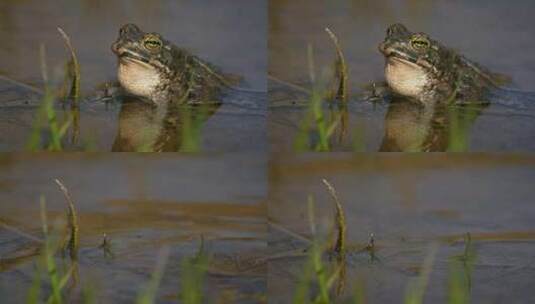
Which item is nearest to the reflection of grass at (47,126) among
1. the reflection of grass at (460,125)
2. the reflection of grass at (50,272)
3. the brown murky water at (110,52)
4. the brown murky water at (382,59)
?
the brown murky water at (110,52)

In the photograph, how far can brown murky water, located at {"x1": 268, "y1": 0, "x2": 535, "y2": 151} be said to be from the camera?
1.99 metres

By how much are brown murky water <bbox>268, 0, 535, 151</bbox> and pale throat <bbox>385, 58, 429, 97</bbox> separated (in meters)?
0.03

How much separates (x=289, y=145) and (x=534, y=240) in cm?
71

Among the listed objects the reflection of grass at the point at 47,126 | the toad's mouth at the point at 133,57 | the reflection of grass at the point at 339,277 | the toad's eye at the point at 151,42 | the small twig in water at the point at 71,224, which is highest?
the toad's eye at the point at 151,42

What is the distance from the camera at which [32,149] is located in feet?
6.69

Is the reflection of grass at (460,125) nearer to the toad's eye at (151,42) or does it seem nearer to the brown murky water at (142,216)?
the brown murky water at (142,216)

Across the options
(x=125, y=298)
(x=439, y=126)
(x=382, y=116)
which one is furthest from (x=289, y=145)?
(x=125, y=298)

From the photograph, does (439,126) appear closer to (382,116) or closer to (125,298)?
(382,116)

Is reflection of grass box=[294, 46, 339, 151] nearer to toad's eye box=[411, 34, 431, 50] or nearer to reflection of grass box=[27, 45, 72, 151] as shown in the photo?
toad's eye box=[411, 34, 431, 50]

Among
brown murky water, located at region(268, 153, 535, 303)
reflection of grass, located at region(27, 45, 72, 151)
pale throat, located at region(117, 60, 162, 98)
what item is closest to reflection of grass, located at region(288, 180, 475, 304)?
brown murky water, located at region(268, 153, 535, 303)

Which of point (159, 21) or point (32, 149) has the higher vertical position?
point (159, 21)

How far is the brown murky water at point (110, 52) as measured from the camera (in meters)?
2.02

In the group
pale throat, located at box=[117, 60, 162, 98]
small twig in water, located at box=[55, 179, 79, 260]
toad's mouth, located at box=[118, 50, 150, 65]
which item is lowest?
small twig in water, located at box=[55, 179, 79, 260]

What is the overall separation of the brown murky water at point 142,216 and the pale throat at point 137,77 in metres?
0.19
